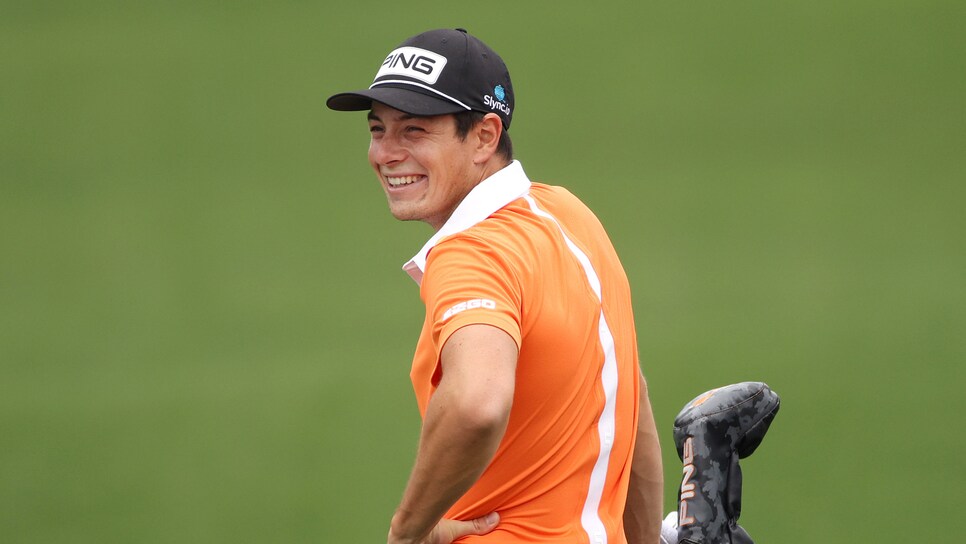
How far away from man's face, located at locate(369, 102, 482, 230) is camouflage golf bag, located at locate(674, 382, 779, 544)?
72cm

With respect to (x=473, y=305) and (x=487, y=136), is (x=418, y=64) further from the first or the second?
(x=473, y=305)

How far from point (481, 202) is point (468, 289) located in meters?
0.30

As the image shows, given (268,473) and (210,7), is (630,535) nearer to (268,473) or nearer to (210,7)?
(268,473)

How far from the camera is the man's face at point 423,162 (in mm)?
1727

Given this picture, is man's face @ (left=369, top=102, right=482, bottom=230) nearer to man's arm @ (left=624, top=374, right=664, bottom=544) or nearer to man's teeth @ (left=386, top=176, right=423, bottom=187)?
man's teeth @ (left=386, top=176, right=423, bottom=187)

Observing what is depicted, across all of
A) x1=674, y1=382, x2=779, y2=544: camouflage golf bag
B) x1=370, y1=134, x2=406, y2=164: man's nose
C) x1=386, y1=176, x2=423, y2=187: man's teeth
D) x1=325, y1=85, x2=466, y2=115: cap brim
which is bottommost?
x1=674, y1=382, x2=779, y2=544: camouflage golf bag

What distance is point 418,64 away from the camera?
170 cm

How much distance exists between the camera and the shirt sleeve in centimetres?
137

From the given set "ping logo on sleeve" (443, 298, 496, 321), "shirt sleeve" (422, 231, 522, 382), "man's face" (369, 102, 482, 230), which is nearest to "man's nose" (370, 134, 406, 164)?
"man's face" (369, 102, 482, 230)

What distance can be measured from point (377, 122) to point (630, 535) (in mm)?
799

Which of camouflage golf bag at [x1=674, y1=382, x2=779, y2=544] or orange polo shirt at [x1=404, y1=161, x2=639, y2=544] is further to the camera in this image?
camouflage golf bag at [x1=674, y1=382, x2=779, y2=544]

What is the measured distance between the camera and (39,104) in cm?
402

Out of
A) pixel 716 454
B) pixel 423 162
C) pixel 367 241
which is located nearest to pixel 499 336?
pixel 423 162

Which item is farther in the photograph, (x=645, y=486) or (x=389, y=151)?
(x=645, y=486)
